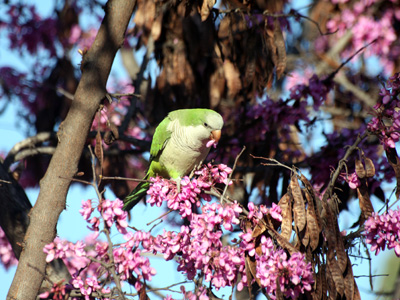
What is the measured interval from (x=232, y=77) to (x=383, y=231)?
7.58 feet

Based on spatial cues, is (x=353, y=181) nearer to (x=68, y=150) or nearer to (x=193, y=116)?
(x=193, y=116)

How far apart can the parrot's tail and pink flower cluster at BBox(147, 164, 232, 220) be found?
79 cm

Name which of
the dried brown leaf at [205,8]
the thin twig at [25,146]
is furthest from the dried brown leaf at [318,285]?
the thin twig at [25,146]

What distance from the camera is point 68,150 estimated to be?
2742 mm

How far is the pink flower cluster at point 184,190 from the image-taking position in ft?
8.79

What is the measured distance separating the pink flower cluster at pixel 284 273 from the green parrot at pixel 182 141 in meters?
1.17

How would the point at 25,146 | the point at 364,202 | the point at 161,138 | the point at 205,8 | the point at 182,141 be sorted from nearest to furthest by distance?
the point at 364,202 → the point at 205,8 → the point at 182,141 → the point at 161,138 → the point at 25,146

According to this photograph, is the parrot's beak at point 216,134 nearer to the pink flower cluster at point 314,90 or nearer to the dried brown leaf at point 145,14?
the pink flower cluster at point 314,90

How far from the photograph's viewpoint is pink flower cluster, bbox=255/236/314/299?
2.25 meters

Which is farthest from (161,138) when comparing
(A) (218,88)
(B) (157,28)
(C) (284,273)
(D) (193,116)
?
(C) (284,273)

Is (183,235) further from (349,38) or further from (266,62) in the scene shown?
(349,38)

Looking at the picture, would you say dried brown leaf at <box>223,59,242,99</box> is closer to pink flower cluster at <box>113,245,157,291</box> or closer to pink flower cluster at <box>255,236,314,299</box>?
pink flower cluster at <box>255,236,314,299</box>

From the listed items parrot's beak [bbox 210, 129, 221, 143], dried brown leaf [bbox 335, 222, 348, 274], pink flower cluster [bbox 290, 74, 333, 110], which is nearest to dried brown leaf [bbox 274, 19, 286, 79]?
pink flower cluster [bbox 290, 74, 333, 110]

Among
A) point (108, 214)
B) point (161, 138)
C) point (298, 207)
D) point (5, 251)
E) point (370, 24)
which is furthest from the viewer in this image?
point (370, 24)
